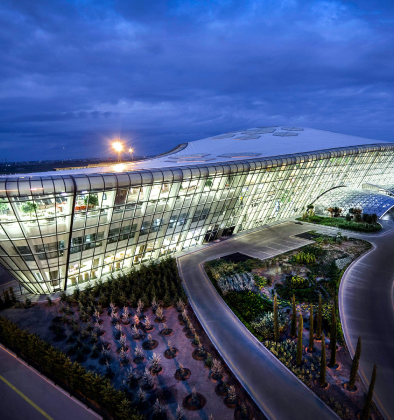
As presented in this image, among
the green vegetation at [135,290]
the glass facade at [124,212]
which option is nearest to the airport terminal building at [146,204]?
the glass facade at [124,212]

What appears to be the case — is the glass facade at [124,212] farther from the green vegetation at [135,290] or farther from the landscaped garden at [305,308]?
the landscaped garden at [305,308]

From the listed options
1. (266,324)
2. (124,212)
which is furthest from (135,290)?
(266,324)

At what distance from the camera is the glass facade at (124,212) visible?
24.2 meters

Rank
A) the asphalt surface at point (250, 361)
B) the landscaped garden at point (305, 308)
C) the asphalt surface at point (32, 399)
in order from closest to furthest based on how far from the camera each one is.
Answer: the asphalt surface at point (250, 361), the asphalt surface at point (32, 399), the landscaped garden at point (305, 308)

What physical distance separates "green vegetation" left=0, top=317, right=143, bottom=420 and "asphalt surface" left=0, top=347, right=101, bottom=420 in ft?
1.75

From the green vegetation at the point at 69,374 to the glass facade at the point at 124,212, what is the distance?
731cm

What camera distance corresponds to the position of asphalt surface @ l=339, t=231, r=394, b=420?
17.1 metres

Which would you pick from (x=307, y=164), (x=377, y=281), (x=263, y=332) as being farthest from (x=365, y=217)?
(x=263, y=332)

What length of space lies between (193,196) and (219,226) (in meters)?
10.7

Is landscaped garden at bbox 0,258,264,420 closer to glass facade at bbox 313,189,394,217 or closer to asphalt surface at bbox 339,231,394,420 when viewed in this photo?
asphalt surface at bbox 339,231,394,420

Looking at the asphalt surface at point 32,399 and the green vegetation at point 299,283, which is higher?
the green vegetation at point 299,283

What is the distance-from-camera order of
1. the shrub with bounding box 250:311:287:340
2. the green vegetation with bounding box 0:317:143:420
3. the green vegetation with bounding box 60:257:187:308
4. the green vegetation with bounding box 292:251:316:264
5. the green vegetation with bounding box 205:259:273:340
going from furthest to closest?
the green vegetation with bounding box 292:251:316:264 < the green vegetation with bounding box 60:257:187:308 < the green vegetation with bounding box 205:259:273:340 < the shrub with bounding box 250:311:287:340 < the green vegetation with bounding box 0:317:143:420

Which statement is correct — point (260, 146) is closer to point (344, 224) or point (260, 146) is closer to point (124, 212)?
point (344, 224)

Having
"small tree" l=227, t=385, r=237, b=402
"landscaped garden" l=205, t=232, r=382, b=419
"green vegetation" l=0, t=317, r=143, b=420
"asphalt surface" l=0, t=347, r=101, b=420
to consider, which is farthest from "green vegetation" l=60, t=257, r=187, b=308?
"small tree" l=227, t=385, r=237, b=402
